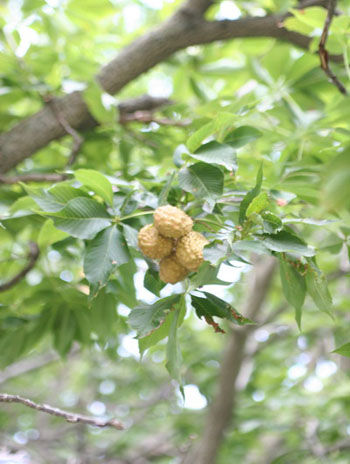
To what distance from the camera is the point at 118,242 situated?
1.06m

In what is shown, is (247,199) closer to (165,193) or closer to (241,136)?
(165,193)

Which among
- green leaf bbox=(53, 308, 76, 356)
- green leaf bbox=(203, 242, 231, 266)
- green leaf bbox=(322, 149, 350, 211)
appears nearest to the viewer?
green leaf bbox=(322, 149, 350, 211)

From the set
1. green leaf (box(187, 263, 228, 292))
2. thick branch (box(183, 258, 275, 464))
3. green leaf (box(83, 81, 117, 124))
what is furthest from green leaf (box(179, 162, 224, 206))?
thick branch (box(183, 258, 275, 464))

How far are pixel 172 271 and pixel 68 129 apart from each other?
958 millimetres

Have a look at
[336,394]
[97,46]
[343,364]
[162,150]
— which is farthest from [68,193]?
[343,364]

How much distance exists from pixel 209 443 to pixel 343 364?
109cm

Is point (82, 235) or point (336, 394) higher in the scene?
point (82, 235)

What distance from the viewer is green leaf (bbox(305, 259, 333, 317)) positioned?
39.7 inches

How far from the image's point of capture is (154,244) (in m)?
1.01

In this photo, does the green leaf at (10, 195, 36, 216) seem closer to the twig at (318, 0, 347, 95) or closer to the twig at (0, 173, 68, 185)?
the twig at (0, 173, 68, 185)

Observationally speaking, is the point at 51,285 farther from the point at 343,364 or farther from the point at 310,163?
the point at 343,364

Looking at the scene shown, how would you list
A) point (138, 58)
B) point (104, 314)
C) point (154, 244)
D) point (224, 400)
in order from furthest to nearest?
point (224, 400) < point (138, 58) < point (104, 314) < point (154, 244)

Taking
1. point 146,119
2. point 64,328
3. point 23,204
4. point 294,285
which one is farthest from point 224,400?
point 23,204

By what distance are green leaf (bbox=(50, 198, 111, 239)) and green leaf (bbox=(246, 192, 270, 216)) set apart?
1.03ft
